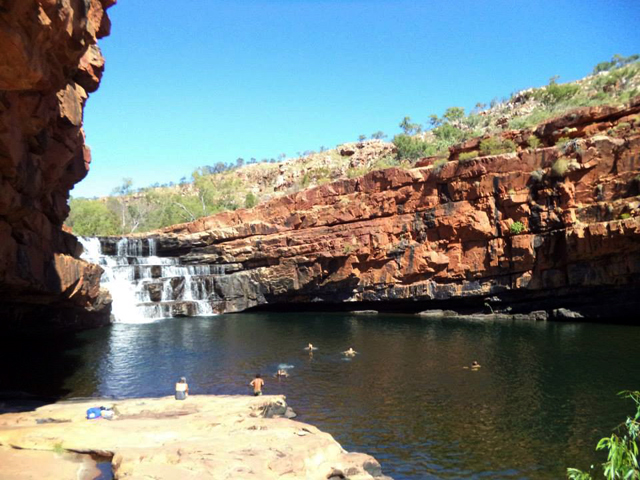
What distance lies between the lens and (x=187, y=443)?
1260cm

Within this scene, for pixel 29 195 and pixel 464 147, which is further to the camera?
pixel 464 147

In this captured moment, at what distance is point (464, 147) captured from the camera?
1911 inches

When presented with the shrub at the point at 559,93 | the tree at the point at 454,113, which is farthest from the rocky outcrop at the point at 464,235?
the tree at the point at 454,113

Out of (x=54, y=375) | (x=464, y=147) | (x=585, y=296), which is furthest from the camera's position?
(x=464, y=147)

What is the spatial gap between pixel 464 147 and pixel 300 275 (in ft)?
70.9

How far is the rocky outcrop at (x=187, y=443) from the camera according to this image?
11148 millimetres

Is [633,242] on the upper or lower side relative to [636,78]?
lower

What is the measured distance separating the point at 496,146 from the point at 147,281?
36616mm

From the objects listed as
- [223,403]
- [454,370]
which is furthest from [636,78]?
[223,403]

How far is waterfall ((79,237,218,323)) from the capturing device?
147 ft

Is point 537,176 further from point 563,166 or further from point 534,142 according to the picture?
point 534,142

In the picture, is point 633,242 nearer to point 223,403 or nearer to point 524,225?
point 524,225

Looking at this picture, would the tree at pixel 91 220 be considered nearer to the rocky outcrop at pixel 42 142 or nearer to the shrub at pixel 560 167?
the rocky outcrop at pixel 42 142

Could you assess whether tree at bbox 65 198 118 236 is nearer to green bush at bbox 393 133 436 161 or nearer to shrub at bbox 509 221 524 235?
green bush at bbox 393 133 436 161
